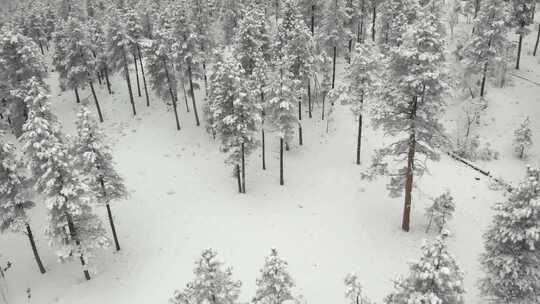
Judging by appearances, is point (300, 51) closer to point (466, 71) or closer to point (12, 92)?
point (466, 71)

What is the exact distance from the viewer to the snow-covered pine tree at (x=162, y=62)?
41.6 metres

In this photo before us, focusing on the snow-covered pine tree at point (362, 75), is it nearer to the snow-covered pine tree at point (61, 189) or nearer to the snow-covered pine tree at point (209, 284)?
the snow-covered pine tree at point (209, 284)

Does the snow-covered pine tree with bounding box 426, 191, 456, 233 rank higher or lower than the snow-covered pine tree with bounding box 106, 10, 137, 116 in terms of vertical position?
lower

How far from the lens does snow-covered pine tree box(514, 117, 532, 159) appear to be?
35500mm

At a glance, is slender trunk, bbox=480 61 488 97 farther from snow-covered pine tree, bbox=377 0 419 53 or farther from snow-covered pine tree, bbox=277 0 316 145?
snow-covered pine tree, bbox=277 0 316 145

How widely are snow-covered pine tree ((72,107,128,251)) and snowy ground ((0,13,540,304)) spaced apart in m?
5.59


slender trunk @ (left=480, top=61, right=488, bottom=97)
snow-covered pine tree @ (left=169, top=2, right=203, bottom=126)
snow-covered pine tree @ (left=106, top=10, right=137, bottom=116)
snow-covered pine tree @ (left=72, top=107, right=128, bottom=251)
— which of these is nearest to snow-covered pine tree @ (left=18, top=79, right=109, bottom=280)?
snow-covered pine tree @ (left=72, top=107, right=128, bottom=251)

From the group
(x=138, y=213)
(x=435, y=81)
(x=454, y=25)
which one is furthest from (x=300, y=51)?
(x=454, y=25)

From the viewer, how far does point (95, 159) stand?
24.3m

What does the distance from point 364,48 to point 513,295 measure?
19.9 metres

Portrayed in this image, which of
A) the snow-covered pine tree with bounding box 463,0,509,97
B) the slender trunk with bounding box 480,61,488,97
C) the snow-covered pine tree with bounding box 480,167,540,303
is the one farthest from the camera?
the slender trunk with bounding box 480,61,488,97

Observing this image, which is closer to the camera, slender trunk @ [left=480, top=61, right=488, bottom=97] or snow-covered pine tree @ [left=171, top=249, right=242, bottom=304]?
snow-covered pine tree @ [left=171, top=249, right=242, bottom=304]

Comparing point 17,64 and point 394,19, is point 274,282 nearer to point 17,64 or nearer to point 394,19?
point 17,64

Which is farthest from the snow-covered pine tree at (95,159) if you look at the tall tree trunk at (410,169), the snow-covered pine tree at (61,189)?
the tall tree trunk at (410,169)
